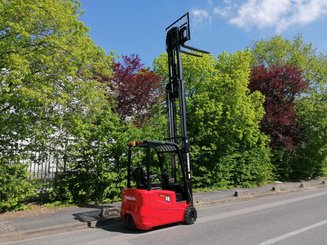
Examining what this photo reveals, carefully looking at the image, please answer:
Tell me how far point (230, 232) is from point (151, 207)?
6.52 ft

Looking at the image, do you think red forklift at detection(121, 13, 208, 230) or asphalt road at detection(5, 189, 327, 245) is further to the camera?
red forklift at detection(121, 13, 208, 230)

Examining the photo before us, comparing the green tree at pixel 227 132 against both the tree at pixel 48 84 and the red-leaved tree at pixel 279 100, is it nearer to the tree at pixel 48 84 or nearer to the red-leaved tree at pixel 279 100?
the red-leaved tree at pixel 279 100

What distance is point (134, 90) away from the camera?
2011 centimetres

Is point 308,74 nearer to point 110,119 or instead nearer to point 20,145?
point 110,119

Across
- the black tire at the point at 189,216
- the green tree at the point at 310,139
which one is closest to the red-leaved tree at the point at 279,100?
the green tree at the point at 310,139

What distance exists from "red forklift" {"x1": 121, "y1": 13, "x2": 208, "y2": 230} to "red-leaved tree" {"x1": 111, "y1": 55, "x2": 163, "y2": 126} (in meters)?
7.93

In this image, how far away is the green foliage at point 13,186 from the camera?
33.7ft

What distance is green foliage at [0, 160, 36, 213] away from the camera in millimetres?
10266

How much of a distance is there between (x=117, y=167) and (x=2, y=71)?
5.19 metres

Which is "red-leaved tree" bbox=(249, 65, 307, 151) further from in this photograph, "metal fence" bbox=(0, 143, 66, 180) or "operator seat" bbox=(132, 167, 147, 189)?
"operator seat" bbox=(132, 167, 147, 189)

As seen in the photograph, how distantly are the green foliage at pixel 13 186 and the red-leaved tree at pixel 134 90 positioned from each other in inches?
351

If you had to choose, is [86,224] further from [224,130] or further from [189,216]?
[224,130]

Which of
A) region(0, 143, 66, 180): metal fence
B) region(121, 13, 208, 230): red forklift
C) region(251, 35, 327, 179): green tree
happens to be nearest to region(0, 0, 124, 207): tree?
region(0, 143, 66, 180): metal fence

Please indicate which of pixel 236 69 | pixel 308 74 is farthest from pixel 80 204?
pixel 308 74
